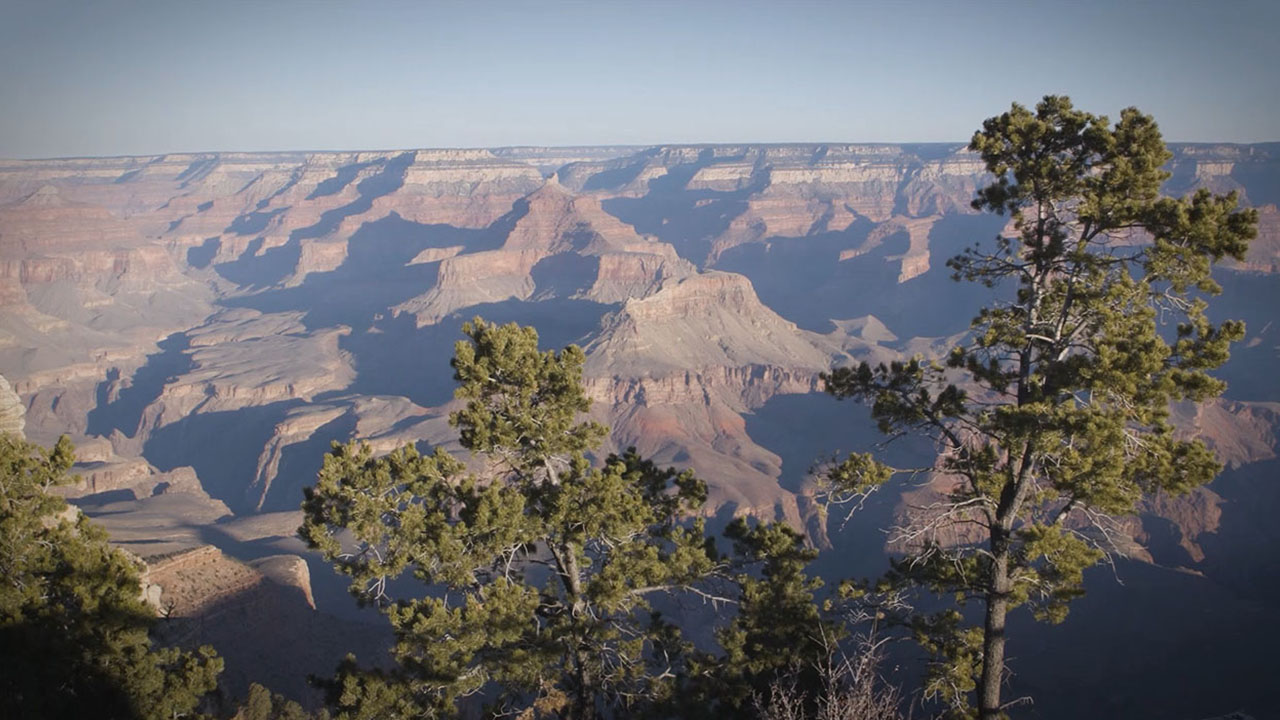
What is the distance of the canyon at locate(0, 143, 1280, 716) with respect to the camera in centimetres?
5016

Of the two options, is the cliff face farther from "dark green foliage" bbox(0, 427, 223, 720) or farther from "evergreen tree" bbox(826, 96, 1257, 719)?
"evergreen tree" bbox(826, 96, 1257, 719)

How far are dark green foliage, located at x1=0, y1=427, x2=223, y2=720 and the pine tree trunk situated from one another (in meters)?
13.6

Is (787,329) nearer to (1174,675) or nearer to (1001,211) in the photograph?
(1174,675)

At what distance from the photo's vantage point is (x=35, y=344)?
11756cm

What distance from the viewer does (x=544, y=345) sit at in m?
107

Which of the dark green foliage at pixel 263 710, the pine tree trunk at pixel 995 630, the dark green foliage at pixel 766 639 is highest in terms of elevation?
the pine tree trunk at pixel 995 630

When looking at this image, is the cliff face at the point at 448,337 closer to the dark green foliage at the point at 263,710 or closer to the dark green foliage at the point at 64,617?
the dark green foliage at the point at 263,710

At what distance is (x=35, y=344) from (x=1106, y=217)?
147358 millimetres

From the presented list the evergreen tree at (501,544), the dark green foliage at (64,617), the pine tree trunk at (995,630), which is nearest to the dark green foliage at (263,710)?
the dark green foliage at (64,617)

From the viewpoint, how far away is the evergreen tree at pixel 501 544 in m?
12.6

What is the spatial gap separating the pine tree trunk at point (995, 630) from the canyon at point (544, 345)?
13.2m

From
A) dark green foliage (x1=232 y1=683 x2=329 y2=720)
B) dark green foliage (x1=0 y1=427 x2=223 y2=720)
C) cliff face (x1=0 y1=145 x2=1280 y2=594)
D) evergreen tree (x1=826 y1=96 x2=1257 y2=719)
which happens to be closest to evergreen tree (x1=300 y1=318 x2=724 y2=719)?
dark green foliage (x1=0 y1=427 x2=223 y2=720)

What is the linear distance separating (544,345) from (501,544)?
9500 centimetres

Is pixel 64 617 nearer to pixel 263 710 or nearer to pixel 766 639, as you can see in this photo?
pixel 263 710
